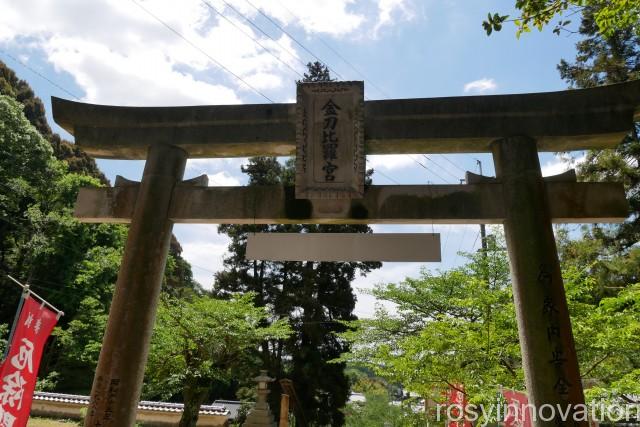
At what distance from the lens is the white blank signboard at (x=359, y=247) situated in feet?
14.8

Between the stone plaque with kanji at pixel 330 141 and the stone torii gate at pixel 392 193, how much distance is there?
0.55ft

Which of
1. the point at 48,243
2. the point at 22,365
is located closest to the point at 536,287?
the point at 22,365

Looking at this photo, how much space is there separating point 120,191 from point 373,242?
3204 millimetres

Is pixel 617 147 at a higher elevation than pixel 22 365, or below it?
higher

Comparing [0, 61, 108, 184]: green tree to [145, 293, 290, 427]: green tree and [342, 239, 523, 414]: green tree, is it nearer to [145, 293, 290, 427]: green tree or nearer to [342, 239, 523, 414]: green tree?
[145, 293, 290, 427]: green tree

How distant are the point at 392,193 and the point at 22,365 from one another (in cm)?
623

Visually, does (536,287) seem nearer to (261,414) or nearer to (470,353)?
(470,353)

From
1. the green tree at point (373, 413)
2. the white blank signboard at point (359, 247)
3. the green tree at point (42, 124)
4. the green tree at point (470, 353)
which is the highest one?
the green tree at point (42, 124)

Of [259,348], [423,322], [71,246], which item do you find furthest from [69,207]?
[423,322]

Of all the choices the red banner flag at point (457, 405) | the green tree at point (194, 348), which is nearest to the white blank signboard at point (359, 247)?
the red banner flag at point (457, 405)

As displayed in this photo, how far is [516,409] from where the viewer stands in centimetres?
572

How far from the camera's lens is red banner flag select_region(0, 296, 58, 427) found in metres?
6.01

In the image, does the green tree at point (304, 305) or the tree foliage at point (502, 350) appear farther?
the green tree at point (304, 305)

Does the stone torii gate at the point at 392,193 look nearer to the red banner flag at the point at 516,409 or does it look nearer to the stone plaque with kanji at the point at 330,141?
the stone plaque with kanji at the point at 330,141
